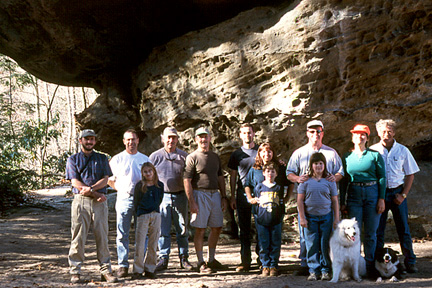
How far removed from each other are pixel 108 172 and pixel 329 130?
4.46m

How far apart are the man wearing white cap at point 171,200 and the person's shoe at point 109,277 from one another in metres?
0.89

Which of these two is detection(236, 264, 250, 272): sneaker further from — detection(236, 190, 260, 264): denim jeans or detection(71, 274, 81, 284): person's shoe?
detection(71, 274, 81, 284): person's shoe

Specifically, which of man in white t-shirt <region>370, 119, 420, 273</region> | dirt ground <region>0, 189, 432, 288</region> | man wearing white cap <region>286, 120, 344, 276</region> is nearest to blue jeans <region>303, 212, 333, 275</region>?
Result: dirt ground <region>0, 189, 432, 288</region>

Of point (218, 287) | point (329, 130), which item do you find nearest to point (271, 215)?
point (218, 287)

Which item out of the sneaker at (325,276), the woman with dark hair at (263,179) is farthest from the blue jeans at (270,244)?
the sneaker at (325,276)

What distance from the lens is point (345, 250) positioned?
5.43m

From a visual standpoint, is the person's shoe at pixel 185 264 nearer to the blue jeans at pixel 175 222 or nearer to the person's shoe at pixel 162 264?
the blue jeans at pixel 175 222

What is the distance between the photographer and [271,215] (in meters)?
5.87

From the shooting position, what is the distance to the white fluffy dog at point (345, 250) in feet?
17.6

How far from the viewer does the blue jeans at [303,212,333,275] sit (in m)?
5.62

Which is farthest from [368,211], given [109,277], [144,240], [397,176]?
[109,277]

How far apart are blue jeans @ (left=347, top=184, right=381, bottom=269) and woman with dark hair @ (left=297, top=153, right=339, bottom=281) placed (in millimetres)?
341

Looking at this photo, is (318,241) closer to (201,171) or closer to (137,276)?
(201,171)

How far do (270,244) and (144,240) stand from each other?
1753 mm
